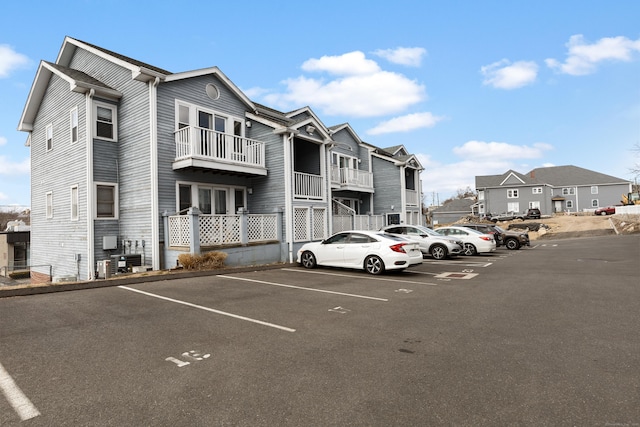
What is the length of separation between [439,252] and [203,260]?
10.8 meters

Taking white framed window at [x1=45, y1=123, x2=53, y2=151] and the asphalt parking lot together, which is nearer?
the asphalt parking lot

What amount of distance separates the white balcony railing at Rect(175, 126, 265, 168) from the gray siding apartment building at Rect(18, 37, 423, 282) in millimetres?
60

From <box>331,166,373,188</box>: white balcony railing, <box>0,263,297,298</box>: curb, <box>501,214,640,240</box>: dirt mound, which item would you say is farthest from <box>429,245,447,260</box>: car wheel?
<box>501,214,640,240</box>: dirt mound

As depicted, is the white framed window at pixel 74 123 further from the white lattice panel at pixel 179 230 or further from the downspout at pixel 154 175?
the white lattice panel at pixel 179 230

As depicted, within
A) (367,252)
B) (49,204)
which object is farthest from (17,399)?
(49,204)

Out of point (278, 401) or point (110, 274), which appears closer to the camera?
point (278, 401)

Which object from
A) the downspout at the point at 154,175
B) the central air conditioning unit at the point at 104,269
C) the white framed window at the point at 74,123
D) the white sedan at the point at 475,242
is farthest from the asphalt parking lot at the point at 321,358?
the white sedan at the point at 475,242

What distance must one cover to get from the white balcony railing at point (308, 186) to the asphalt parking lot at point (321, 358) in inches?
360

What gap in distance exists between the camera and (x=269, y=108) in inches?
859

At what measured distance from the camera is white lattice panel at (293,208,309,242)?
1642cm

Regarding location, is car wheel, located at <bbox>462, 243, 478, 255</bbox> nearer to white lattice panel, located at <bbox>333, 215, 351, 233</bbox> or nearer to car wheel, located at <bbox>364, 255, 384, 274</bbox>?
white lattice panel, located at <bbox>333, 215, 351, 233</bbox>

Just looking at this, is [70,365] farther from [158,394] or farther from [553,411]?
[553,411]

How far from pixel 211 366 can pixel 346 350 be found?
1.69 metres


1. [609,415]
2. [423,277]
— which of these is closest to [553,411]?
[609,415]
